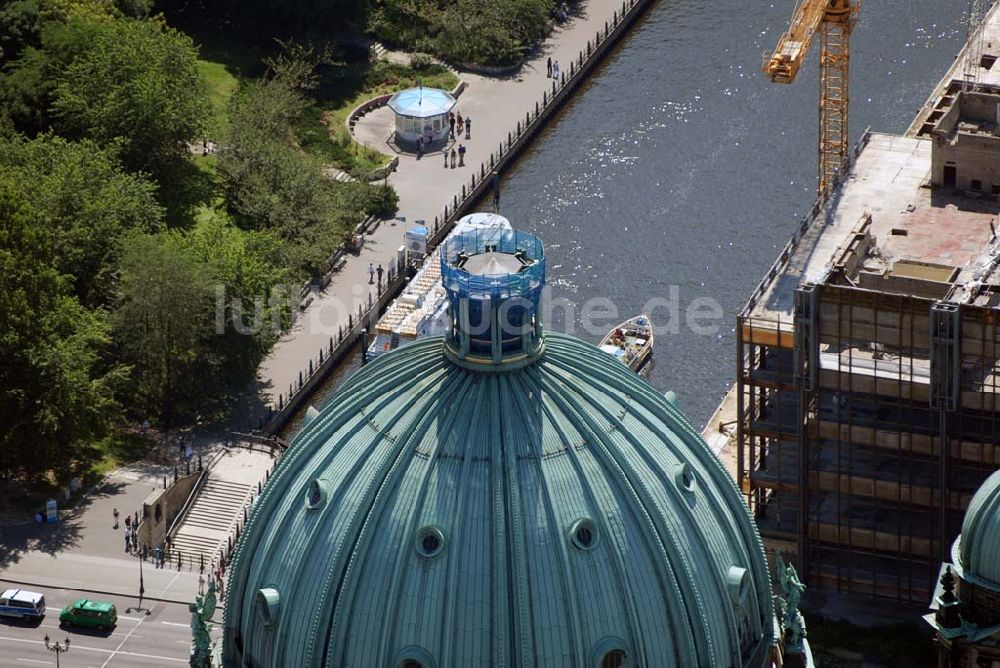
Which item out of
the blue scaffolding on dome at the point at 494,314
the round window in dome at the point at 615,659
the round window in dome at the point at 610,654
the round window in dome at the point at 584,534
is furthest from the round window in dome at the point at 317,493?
the round window in dome at the point at 615,659

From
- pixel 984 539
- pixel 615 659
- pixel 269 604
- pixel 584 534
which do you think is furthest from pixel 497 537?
pixel 984 539

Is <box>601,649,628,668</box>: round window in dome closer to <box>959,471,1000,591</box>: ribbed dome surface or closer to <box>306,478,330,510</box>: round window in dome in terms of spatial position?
<box>306,478,330,510</box>: round window in dome

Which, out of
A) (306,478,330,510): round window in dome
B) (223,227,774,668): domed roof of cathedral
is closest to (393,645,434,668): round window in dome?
(223,227,774,668): domed roof of cathedral

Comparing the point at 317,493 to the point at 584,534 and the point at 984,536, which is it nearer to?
the point at 584,534

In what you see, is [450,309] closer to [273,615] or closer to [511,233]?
[511,233]

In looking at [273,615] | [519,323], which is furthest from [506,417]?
[273,615]

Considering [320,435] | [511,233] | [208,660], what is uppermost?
[511,233]
